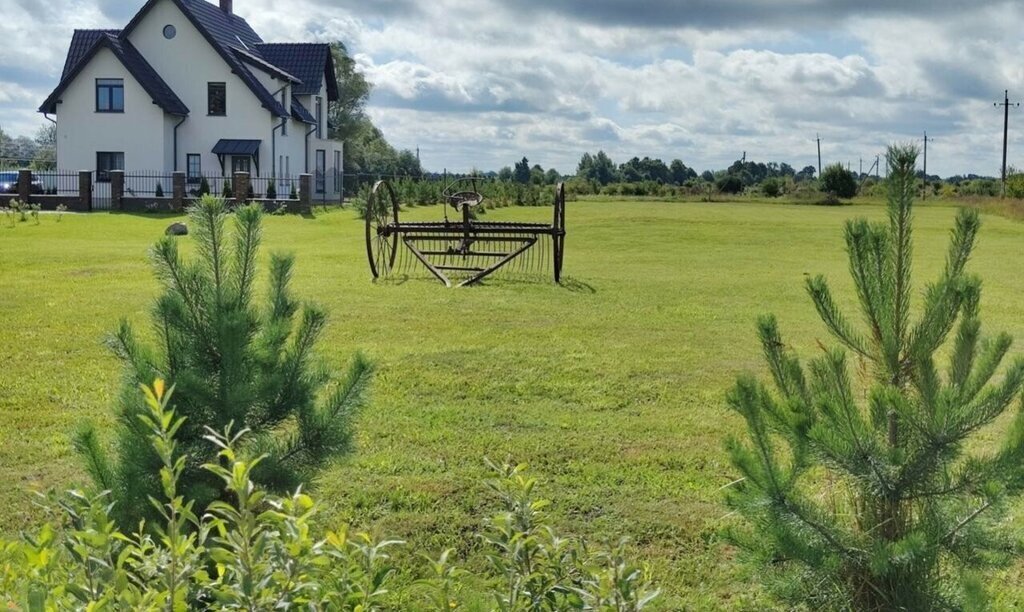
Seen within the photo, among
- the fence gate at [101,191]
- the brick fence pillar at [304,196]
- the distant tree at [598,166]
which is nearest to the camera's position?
the brick fence pillar at [304,196]

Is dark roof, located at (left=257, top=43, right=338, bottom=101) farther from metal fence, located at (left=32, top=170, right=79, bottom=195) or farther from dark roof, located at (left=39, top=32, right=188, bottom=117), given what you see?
metal fence, located at (left=32, top=170, right=79, bottom=195)

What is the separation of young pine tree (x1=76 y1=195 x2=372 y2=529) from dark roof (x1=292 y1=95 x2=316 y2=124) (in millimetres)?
40146

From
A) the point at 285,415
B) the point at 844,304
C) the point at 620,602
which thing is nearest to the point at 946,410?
the point at 620,602

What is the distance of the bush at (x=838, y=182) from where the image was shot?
6494cm

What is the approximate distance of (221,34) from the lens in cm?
4038

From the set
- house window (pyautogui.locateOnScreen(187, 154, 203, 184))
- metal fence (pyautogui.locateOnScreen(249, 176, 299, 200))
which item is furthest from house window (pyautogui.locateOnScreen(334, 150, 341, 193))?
house window (pyautogui.locateOnScreen(187, 154, 203, 184))

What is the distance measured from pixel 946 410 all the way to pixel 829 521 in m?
0.45

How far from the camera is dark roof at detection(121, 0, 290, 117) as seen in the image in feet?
125

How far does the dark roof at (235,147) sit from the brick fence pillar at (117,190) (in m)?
5.12

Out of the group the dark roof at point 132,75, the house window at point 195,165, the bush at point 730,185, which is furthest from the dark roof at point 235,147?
the bush at point 730,185

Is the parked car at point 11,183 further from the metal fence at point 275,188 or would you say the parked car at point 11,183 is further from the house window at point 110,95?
the metal fence at point 275,188

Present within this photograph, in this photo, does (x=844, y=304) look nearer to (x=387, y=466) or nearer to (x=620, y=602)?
(x=387, y=466)

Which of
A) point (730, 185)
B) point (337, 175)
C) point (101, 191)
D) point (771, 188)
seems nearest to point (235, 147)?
point (101, 191)

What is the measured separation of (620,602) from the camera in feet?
6.77
